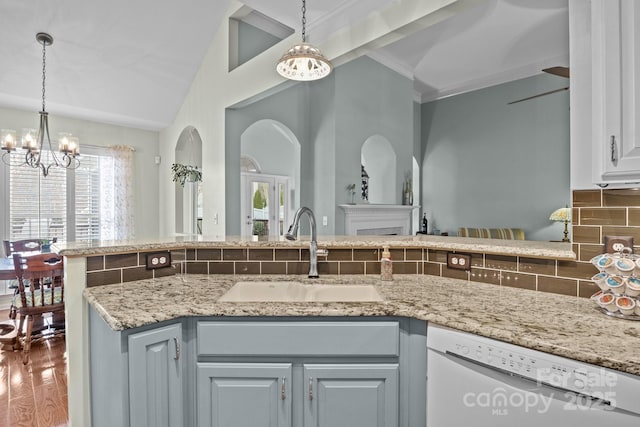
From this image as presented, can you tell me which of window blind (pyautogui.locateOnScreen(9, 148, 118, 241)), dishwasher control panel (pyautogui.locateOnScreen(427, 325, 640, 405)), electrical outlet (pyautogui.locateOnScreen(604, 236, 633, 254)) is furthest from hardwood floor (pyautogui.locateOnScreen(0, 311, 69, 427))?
electrical outlet (pyautogui.locateOnScreen(604, 236, 633, 254))

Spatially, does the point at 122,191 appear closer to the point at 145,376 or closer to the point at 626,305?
the point at 145,376

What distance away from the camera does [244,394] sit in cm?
127

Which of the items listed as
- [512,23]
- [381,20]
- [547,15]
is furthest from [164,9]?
[547,15]

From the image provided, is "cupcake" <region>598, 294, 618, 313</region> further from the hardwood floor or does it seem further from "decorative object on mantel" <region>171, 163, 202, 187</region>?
"decorative object on mantel" <region>171, 163, 202, 187</region>

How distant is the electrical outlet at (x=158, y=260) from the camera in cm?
174

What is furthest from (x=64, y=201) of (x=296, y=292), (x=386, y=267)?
(x=386, y=267)

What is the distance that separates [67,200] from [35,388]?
10.7 ft

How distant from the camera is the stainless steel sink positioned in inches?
64.9

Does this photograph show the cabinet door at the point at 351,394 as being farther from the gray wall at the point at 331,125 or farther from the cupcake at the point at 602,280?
the gray wall at the point at 331,125

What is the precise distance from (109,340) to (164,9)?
369cm

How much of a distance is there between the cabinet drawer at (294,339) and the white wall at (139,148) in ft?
16.1

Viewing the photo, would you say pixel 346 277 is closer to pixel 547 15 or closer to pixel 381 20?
pixel 381 20

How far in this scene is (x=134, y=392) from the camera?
1186mm

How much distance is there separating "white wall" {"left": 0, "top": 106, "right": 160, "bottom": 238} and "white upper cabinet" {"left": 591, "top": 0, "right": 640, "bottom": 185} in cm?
562
